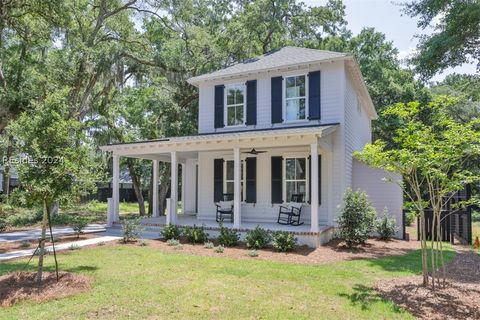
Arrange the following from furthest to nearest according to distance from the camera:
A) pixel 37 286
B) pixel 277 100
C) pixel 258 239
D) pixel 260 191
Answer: pixel 260 191 < pixel 277 100 < pixel 258 239 < pixel 37 286

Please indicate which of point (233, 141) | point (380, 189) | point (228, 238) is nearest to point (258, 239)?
point (228, 238)

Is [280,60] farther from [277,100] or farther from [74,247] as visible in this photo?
[74,247]

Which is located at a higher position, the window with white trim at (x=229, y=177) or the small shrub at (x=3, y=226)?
the window with white trim at (x=229, y=177)

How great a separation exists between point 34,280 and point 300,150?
8679 mm

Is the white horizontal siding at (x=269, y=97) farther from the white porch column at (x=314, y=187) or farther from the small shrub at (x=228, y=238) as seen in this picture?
the small shrub at (x=228, y=238)

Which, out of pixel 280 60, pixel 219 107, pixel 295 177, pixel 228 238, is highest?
pixel 280 60

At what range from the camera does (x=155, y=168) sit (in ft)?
51.6

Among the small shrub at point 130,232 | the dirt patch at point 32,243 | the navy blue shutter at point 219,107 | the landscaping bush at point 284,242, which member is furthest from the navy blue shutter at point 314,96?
the dirt patch at point 32,243

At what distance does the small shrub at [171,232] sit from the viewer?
1093 centimetres

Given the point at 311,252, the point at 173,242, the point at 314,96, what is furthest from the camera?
the point at 314,96

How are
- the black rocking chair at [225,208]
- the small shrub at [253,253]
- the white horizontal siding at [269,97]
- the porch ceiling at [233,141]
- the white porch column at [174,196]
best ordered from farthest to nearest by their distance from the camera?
the black rocking chair at [225,208]
the white porch column at [174,196]
the white horizontal siding at [269,97]
the porch ceiling at [233,141]
the small shrub at [253,253]

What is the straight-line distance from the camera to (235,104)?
44.2ft

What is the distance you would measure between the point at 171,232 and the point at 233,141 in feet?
11.3

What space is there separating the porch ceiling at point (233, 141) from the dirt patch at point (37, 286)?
5979 millimetres
